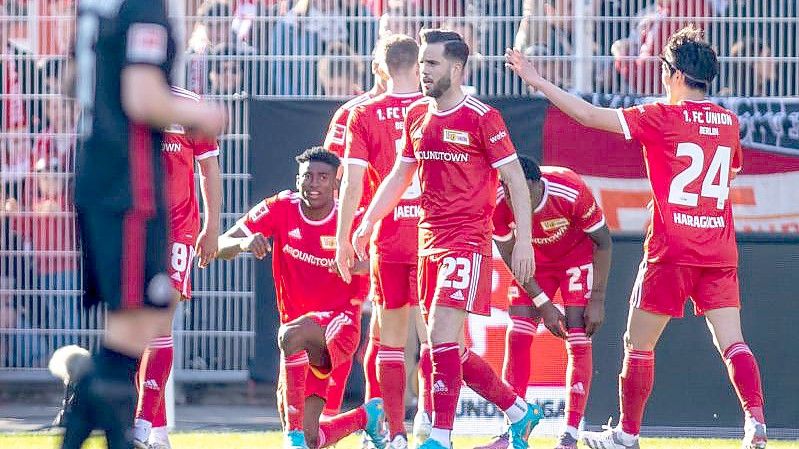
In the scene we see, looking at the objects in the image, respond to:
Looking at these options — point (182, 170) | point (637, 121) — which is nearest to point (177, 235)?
point (182, 170)

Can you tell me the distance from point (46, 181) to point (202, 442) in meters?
3.00

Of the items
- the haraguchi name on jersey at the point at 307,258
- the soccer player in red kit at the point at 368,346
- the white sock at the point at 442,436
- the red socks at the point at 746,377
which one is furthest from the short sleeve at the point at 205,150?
the red socks at the point at 746,377

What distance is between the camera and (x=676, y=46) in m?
7.60

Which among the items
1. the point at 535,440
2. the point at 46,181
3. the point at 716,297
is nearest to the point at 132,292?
the point at 716,297

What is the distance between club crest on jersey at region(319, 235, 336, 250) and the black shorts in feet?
9.69

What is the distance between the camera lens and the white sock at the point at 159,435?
26.0 ft

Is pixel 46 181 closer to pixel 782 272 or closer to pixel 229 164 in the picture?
pixel 229 164

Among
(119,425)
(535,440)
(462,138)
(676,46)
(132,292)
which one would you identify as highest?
(676,46)

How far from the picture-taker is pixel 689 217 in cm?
755

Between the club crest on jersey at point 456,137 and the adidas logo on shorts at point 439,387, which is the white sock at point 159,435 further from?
the club crest on jersey at point 456,137

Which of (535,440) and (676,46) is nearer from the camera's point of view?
(676,46)

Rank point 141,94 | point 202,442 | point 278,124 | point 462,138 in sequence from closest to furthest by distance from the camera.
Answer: point 141,94 < point 462,138 < point 202,442 < point 278,124

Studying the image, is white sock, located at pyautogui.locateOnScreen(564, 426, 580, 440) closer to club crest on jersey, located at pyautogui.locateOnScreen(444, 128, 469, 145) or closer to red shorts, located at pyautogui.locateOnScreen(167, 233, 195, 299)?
club crest on jersey, located at pyautogui.locateOnScreen(444, 128, 469, 145)

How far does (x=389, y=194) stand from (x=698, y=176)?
149 cm
